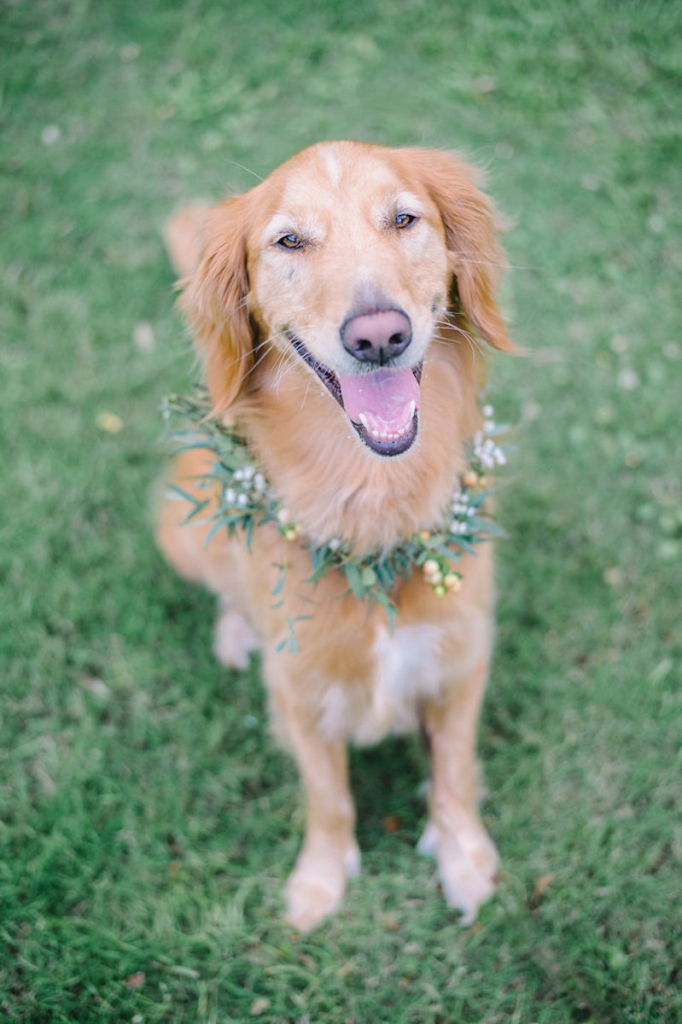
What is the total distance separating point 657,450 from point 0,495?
11.2ft

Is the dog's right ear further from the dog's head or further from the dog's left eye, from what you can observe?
the dog's left eye

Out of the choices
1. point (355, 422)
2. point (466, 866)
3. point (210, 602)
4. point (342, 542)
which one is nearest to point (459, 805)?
point (466, 866)

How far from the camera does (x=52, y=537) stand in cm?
399

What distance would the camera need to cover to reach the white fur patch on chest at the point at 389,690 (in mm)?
2629

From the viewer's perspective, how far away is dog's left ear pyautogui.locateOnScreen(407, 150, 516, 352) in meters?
2.51

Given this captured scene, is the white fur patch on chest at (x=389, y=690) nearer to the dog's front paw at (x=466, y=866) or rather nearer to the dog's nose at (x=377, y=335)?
the dog's front paw at (x=466, y=866)

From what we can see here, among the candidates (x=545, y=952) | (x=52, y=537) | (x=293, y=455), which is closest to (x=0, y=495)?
(x=52, y=537)

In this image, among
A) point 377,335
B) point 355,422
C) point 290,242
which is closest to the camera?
point 377,335

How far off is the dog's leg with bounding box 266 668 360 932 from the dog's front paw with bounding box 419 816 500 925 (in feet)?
1.14

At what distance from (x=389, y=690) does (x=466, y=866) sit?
0.84 metres

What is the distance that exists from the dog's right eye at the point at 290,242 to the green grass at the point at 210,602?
73 centimetres

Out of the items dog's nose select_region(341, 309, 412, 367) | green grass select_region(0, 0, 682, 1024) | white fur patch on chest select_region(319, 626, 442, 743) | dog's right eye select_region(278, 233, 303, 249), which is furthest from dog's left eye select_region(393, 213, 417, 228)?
white fur patch on chest select_region(319, 626, 442, 743)

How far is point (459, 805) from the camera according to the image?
3.02 meters

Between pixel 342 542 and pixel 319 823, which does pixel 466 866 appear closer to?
pixel 319 823
